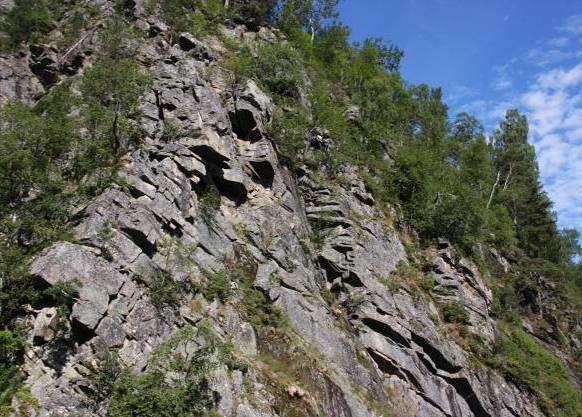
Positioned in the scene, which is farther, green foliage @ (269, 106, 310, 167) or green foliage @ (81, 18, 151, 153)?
green foliage @ (269, 106, 310, 167)

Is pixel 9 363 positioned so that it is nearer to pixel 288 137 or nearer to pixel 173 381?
pixel 173 381

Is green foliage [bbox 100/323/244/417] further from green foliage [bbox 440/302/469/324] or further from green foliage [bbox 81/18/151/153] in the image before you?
green foliage [bbox 440/302/469/324]

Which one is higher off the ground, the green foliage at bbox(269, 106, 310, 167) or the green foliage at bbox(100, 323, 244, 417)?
the green foliage at bbox(269, 106, 310, 167)

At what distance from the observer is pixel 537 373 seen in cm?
2422

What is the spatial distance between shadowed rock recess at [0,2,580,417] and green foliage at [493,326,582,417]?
2.03 ft

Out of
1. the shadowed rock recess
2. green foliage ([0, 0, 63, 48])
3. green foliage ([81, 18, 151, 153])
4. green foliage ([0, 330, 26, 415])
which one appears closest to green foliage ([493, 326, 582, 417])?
the shadowed rock recess

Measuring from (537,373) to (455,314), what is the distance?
4894 mm

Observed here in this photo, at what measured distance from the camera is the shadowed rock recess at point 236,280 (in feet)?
42.0

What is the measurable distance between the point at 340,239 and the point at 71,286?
12821 millimetres

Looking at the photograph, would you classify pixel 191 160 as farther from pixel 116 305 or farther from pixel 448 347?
pixel 448 347

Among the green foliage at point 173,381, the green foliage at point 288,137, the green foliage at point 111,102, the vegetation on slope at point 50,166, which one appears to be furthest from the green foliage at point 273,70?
the green foliage at point 173,381

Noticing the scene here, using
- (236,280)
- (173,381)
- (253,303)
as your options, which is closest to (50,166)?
(236,280)

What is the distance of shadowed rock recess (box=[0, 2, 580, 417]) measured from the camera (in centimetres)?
1281

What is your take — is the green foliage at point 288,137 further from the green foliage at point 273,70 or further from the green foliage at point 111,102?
the green foliage at point 111,102
